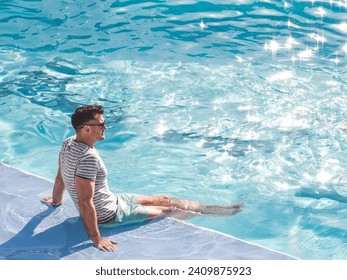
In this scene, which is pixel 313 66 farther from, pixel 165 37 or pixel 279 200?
pixel 279 200

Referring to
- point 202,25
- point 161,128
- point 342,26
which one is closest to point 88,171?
point 161,128

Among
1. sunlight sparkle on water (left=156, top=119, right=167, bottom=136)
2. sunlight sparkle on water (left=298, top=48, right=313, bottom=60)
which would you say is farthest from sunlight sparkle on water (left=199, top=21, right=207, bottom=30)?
sunlight sparkle on water (left=156, top=119, right=167, bottom=136)

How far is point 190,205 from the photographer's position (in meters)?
6.73

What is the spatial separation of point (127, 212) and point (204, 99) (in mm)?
3943

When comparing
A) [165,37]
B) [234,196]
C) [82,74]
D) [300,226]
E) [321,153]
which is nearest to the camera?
[300,226]

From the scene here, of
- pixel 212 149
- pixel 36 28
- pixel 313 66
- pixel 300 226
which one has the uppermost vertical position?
pixel 36 28

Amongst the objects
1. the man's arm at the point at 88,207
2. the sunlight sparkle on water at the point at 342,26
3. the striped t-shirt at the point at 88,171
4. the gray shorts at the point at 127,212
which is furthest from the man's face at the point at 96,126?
the sunlight sparkle on water at the point at 342,26

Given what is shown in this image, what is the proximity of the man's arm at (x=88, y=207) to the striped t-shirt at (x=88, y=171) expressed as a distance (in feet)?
0.19

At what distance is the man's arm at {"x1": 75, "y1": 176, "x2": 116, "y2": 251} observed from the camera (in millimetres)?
5516

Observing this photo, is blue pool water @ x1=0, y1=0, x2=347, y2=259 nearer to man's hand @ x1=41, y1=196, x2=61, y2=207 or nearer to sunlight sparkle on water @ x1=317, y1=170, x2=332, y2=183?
sunlight sparkle on water @ x1=317, y1=170, x2=332, y2=183

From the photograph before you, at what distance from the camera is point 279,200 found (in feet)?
24.6

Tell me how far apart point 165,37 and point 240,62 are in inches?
70.9
